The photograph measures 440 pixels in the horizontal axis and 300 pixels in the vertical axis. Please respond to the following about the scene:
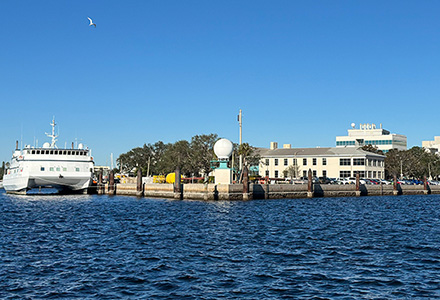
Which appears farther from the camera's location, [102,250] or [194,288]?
[102,250]

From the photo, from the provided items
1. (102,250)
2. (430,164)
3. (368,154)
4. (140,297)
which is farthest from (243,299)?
(430,164)

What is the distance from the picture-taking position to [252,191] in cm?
6462

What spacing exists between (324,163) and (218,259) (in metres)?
107

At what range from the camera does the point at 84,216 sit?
44.5m

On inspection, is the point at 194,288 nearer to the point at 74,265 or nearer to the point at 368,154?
the point at 74,265

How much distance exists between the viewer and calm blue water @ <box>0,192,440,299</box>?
18.2 meters

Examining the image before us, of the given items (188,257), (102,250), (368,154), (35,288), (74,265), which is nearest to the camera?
(35,288)

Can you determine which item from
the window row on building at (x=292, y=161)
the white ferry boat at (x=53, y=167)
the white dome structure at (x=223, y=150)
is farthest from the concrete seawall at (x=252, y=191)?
the window row on building at (x=292, y=161)

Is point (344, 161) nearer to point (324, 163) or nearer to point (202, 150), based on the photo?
point (324, 163)

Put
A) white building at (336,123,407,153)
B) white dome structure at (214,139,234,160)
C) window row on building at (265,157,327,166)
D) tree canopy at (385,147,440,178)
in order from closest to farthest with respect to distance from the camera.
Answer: white dome structure at (214,139,234,160) < window row on building at (265,157,327,166) < tree canopy at (385,147,440,178) < white building at (336,123,407,153)

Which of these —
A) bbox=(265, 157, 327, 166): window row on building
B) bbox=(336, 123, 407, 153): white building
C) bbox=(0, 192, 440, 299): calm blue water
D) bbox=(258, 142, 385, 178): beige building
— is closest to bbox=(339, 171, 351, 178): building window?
bbox=(258, 142, 385, 178): beige building

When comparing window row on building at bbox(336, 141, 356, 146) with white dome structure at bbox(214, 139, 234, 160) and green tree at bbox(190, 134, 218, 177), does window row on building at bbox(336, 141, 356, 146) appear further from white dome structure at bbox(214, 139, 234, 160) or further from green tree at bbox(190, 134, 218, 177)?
white dome structure at bbox(214, 139, 234, 160)

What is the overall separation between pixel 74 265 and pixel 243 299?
8.73 metres

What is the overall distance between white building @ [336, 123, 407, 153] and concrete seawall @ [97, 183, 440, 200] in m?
91.8
